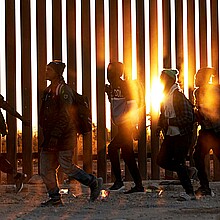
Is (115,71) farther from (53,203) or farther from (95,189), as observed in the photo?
(53,203)

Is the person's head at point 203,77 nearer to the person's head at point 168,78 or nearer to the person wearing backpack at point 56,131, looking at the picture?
the person's head at point 168,78

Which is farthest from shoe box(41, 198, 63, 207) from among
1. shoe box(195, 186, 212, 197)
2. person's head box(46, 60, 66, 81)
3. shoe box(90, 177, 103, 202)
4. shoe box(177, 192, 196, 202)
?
shoe box(195, 186, 212, 197)

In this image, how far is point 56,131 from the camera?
7871 mm

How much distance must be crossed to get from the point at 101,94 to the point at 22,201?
7.47ft

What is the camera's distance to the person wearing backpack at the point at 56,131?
7898mm

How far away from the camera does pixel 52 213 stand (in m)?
7.47

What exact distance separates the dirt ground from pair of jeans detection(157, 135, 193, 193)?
0.28 metres

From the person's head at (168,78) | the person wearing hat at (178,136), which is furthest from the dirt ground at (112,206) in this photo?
the person's head at (168,78)

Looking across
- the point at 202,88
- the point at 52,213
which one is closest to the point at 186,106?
the point at 202,88

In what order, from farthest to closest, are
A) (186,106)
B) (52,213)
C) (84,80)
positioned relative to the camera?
(84,80) < (186,106) < (52,213)

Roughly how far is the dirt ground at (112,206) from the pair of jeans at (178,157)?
279 millimetres

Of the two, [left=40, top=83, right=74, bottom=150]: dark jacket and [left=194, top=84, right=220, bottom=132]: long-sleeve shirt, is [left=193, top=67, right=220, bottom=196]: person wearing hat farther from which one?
[left=40, top=83, right=74, bottom=150]: dark jacket

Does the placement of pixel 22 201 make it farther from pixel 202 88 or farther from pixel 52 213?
pixel 202 88

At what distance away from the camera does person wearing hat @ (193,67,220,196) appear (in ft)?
28.6
